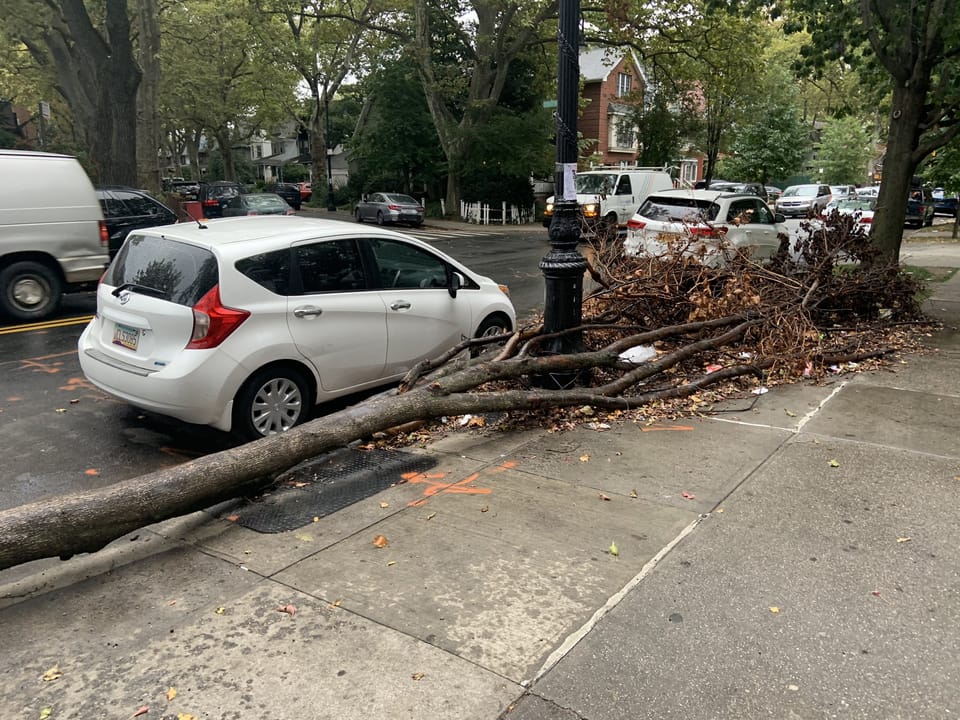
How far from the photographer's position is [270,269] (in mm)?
5473

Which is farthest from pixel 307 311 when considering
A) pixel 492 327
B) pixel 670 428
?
pixel 670 428

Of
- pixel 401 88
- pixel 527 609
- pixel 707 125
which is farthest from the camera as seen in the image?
pixel 707 125

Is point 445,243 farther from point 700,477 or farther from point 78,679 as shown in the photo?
point 78,679

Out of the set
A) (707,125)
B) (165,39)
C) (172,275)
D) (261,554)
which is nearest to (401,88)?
(165,39)

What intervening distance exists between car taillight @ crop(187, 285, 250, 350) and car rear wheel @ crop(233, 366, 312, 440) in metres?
0.40

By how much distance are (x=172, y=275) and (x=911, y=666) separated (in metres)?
4.98

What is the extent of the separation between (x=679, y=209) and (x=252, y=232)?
353 inches

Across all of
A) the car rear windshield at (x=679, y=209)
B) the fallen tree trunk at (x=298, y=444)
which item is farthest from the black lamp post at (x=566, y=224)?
the car rear windshield at (x=679, y=209)

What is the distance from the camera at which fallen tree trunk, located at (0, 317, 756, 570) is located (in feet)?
11.3

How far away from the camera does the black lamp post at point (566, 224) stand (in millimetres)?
5926

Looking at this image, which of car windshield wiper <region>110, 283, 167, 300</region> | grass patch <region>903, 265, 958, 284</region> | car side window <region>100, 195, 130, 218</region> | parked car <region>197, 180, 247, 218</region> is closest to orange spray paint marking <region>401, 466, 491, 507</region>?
car windshield wiper <region>110, 283, 167, 300</region>

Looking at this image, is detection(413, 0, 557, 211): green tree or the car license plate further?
detection(413, 0, 557, 211): green tree

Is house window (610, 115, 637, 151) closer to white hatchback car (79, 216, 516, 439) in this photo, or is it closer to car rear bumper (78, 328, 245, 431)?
white hatchback car (79, 216, 516, 439)

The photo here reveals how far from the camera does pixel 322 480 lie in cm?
484
